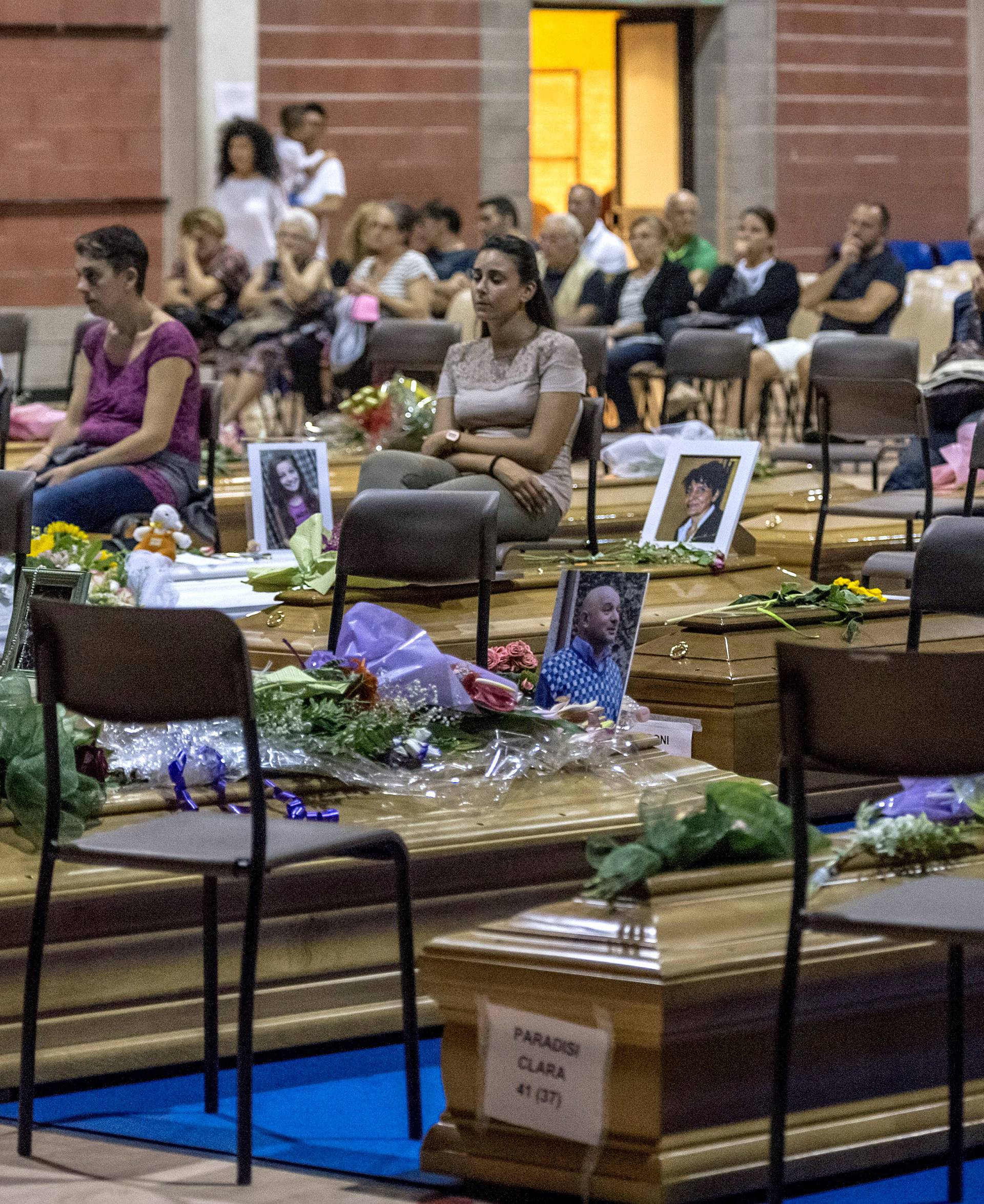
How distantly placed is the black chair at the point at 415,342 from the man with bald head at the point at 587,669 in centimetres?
367

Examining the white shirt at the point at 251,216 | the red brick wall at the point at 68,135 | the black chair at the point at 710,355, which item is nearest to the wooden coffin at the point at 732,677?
the black chair at the point at 710,355

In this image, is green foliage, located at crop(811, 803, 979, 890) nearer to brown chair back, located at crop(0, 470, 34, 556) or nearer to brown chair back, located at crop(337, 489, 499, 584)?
brown chair back, located at crop(337, 489, 499, 584)

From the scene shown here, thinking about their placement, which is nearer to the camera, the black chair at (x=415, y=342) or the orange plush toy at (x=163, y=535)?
the orange plush toy at (x=163, y=535)

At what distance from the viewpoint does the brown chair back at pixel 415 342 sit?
7.16 metres

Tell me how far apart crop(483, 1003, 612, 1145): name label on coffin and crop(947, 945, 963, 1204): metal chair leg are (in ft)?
1.43

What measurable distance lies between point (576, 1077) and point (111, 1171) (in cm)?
60

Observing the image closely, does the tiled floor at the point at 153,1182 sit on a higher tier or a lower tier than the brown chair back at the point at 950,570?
lower

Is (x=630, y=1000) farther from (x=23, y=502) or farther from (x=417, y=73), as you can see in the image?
(x=417, y=73)

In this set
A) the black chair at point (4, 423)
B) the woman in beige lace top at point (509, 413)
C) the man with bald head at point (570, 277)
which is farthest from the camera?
the man with bald head at point (570, 277)

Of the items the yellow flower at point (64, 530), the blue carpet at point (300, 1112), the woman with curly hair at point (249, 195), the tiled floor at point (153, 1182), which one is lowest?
the blue carpet at point (300, 1112)

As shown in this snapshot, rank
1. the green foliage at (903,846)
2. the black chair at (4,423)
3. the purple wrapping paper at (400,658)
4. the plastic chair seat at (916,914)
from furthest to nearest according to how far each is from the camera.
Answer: the black chair at (4,423), the purple wrapping paper at (400,658), the green foliage at (903,846), the plastic chair seat at (916,914)

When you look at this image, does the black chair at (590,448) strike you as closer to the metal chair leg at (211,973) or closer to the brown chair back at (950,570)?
the brown chair back at (950,570)

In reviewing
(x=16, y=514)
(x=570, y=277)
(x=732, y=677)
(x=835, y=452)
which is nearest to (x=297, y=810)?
(x=16, y=514)

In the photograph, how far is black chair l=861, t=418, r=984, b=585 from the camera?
4.70m
